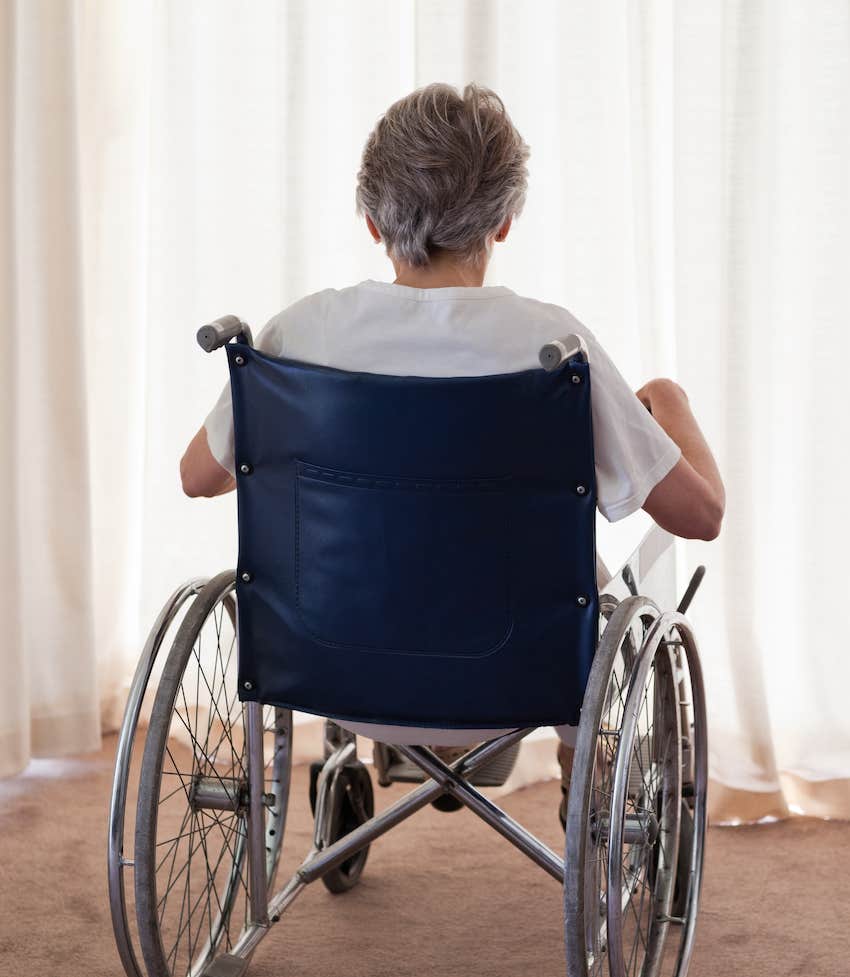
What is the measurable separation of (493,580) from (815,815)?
1418 mm

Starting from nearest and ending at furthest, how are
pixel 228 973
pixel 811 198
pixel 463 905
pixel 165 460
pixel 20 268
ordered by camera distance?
pixel 228 973 → pixel 463 905 → pixel 811 198 → pixel 20 268 → pixel 165 460

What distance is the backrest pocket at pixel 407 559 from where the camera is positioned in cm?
142

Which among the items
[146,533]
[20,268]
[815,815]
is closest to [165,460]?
[146,533]

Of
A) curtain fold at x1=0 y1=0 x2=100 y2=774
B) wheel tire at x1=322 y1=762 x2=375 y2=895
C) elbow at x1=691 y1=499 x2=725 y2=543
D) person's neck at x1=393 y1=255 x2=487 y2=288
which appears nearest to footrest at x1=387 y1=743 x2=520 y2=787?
wheel tire at x1=322 y1=762 x2=375 y2=895

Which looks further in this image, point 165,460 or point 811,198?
point 165,460

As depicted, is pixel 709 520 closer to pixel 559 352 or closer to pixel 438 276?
pixel 559 352

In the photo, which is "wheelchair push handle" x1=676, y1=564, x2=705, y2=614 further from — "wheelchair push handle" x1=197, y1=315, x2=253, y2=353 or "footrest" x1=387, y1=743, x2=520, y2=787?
"wheelchair push handle" x1=197, y1=315, x2=253, y2=353

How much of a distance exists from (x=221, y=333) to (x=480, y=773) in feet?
2.91

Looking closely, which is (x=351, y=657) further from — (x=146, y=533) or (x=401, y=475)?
(x=146, y=533)

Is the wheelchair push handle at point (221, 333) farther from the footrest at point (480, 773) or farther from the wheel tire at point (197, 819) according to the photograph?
the footrest at point (480, 773)

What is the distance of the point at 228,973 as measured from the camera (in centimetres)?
171

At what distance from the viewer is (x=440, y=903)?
2162 millimetres

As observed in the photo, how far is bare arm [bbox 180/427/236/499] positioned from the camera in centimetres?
159

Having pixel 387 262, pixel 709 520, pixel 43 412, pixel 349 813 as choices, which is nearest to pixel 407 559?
pixel 709 520
